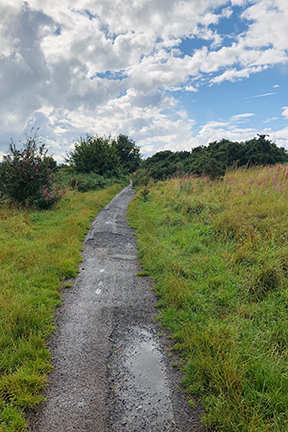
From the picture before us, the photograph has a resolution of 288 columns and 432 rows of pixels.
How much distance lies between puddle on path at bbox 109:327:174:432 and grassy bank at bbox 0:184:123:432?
92cm

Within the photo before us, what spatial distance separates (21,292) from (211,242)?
4.51 m

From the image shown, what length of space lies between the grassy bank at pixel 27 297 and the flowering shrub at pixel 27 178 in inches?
77.4

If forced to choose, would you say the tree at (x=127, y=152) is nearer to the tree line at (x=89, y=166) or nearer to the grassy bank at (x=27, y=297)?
the tree line at (x=89, y=166)

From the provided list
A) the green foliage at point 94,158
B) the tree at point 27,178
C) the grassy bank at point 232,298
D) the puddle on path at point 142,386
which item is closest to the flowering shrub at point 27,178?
the tree at point 27,178

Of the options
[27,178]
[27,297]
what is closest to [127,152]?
[27,178]

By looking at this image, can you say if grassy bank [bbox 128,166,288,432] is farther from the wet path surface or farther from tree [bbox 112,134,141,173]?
tree [bbox 112,134,141,173]

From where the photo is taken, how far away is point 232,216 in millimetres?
6656

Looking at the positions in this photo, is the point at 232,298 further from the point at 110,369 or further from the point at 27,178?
the point at 27,178

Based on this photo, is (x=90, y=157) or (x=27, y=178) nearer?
(x=27, y=178)

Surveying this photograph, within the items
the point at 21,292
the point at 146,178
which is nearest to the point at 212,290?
the point at 21,292

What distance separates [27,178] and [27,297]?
8.11 m

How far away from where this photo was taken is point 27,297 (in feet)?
13.5

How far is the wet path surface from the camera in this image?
2.44m

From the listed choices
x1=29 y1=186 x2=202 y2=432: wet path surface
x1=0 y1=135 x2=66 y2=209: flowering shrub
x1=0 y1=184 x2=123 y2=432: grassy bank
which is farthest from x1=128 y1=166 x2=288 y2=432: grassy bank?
x1=0 y1=135 x2=66 y2=209: flowering shrub
